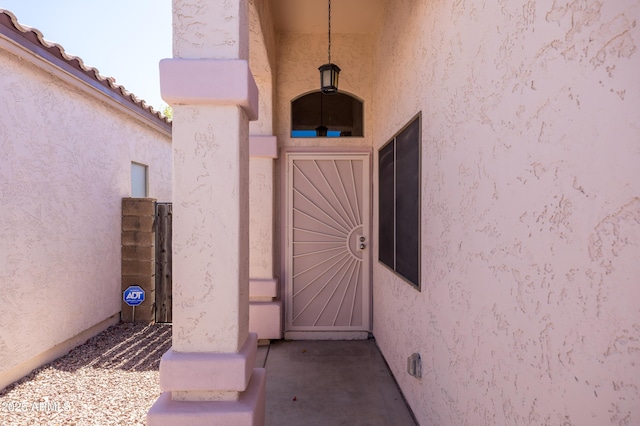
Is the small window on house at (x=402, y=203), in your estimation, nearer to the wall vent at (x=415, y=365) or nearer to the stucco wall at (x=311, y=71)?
the wall vent at (x=415, y=365)

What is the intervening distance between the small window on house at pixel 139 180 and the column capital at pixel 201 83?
15.6 ft

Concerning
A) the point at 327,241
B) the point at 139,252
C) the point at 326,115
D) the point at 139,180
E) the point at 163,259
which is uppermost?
the point at 326,115

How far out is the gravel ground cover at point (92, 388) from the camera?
2.86 meters

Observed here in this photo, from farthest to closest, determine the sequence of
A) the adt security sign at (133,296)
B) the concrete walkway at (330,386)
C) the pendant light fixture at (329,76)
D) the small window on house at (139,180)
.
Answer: the small window on house at (139,180) → the adt security sign at (133,296) → the pendant light fixture at (329,76) → the concrete walkway at (330,386)

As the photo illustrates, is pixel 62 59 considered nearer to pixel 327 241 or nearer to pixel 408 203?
pixel 327 241

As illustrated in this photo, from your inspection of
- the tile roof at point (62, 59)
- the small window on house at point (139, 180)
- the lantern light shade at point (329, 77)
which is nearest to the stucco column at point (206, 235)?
the lantern light shade at point (329, 77)

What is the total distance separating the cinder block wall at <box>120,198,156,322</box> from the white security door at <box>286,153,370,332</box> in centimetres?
230

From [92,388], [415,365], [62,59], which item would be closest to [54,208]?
[62,59]

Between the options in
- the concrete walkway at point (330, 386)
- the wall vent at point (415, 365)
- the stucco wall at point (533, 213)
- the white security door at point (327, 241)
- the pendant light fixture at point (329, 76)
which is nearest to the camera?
the stucco wall at point (533, 213)

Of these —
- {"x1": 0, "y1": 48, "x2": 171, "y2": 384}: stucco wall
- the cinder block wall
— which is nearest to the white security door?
the cinder block wall

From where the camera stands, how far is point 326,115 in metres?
4.86

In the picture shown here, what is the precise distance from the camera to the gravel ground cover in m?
2.86

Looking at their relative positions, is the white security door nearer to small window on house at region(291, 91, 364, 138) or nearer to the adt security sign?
small window on house at region(291, 91, 364, 138)

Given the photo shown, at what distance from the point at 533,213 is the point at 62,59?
16.3ft
